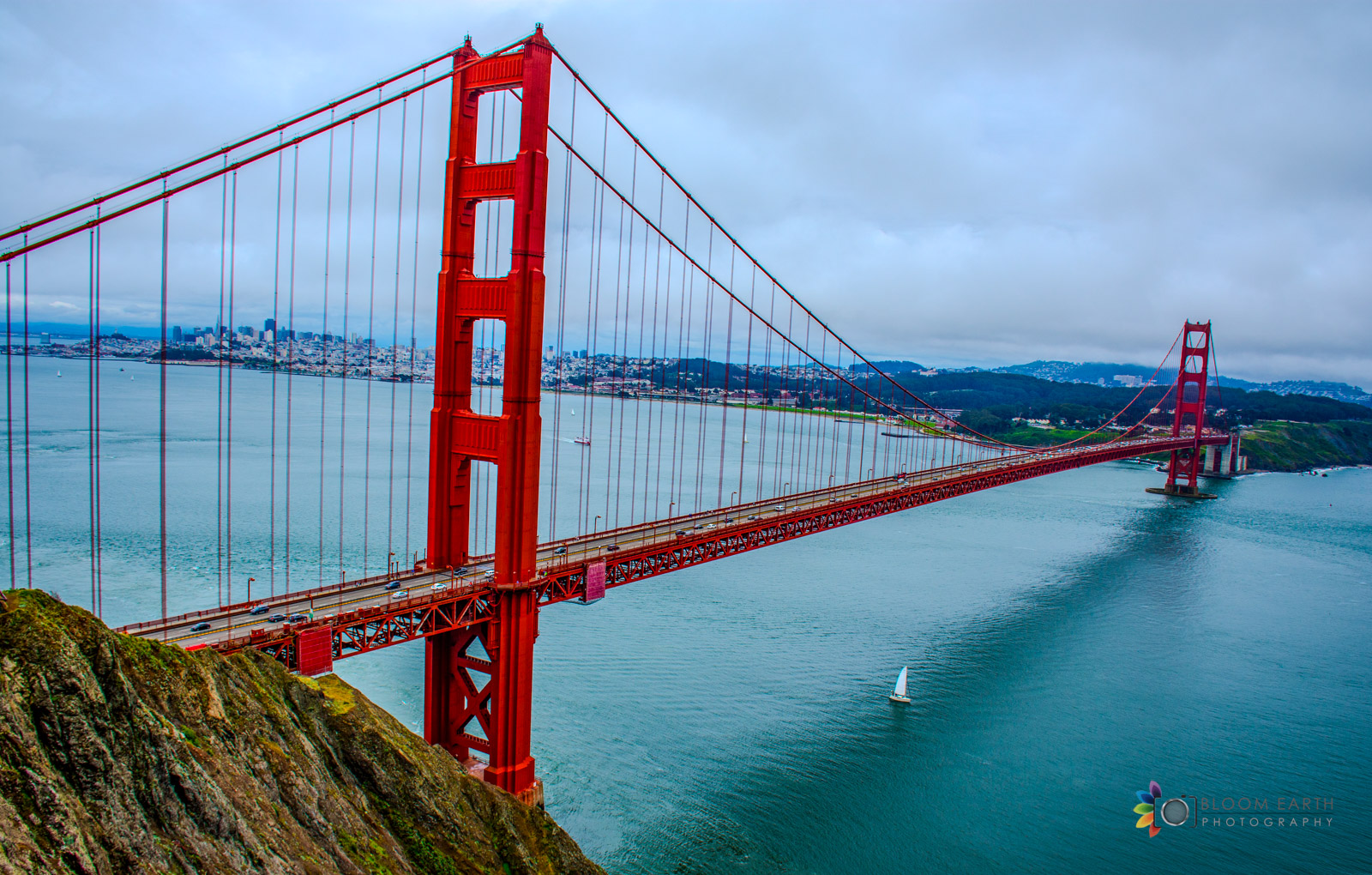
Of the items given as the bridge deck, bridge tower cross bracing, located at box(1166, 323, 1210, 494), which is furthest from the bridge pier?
the bridge deck

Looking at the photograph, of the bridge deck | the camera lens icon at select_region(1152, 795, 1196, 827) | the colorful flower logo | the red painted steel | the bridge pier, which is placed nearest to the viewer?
the red painted steel

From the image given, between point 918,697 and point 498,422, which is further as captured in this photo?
point 918,697

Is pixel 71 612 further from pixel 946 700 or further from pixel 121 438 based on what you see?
pixel 121 438

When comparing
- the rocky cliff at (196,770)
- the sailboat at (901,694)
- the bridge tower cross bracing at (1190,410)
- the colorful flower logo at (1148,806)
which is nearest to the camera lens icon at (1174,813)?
the colorful flower logo at (1148,806)

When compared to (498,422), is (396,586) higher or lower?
lower

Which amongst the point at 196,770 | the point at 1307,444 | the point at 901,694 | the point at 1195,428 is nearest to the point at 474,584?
the point at 196,770

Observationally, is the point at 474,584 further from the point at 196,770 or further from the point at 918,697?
the point at 918,697

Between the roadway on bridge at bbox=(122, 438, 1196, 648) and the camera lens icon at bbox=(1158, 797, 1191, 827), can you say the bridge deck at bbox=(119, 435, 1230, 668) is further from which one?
the camera lens icon at bbox=(1158, 797, 1191, 827)
